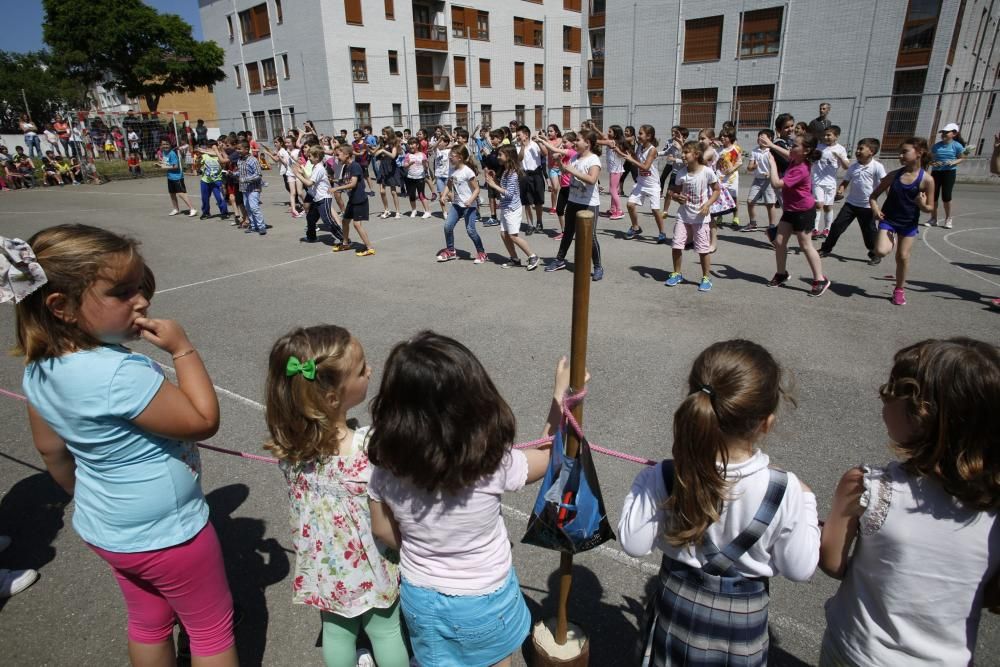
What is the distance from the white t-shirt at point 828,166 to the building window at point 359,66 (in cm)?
3118

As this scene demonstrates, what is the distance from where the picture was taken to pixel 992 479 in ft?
4.57

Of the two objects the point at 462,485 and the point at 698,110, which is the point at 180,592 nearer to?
the point at 462,485

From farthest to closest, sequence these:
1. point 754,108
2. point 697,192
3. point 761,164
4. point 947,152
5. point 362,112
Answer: point 362,112, point 754,108, point 947,152, point 761,164, point 697,192

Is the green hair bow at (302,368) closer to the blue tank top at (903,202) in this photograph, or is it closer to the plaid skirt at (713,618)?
the plaid skirt at (713,618)

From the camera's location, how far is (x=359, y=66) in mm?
34500

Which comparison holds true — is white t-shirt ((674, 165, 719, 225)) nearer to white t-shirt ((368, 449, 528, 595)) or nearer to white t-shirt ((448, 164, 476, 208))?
white t-shirt ((448, 164, 476, 208))

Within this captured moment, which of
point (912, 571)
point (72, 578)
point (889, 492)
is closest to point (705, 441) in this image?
point (889, 492)

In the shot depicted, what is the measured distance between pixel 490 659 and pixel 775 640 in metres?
1.38

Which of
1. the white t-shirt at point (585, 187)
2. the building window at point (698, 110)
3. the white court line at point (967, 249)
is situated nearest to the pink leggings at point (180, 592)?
the white t-shirt at point (585, 187)

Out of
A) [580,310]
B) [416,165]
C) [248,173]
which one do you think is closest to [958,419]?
[580,310]

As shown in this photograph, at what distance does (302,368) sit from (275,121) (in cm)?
4098

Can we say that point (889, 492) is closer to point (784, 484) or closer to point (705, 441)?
point (784, 484)

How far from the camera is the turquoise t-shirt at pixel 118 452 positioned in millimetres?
1628

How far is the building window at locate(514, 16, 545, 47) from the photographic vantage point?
1660 inches
